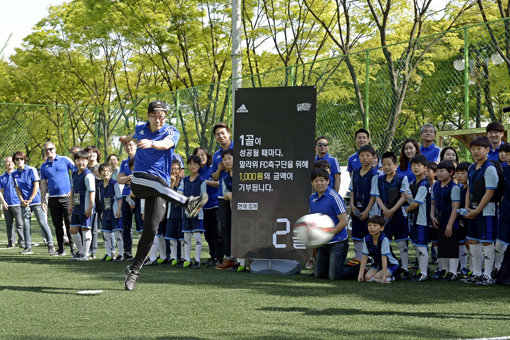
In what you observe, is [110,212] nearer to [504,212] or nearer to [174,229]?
[174,229]

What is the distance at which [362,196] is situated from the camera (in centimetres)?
927

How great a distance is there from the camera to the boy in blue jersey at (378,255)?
8258 millimetres

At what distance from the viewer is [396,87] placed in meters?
14.8

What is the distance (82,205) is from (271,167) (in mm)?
3781

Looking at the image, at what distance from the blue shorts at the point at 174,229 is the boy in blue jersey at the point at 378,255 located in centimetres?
329

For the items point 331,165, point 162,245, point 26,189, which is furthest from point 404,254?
point 26,189

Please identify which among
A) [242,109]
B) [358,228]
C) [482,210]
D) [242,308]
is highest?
[242,109]

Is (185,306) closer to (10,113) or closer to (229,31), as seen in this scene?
(10,113)

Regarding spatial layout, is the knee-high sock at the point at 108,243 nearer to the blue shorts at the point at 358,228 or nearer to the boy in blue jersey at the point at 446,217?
the blue shorts at the point at 358,228

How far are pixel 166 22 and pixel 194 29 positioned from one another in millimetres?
1044

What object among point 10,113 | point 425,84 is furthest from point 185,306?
point 10,113

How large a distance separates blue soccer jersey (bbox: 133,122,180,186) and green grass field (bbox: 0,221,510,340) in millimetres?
1358

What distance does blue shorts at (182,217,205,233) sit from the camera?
1036 cm

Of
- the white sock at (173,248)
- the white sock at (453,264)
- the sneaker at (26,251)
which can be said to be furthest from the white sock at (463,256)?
the sneaker at (26,251)
